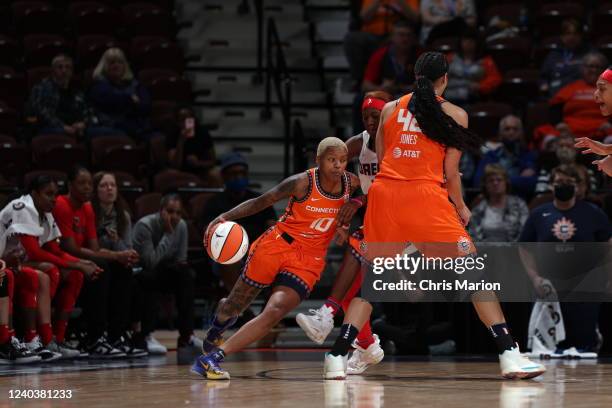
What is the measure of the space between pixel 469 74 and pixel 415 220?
614 cm

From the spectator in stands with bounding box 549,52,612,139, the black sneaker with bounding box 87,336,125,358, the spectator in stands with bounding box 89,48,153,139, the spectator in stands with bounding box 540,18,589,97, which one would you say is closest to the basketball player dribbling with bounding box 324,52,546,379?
the black sneaker with bounding box 87,336,125,358

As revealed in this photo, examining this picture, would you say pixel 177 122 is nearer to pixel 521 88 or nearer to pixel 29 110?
pixel 29 110

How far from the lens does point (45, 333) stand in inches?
342

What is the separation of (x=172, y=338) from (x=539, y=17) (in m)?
5.74

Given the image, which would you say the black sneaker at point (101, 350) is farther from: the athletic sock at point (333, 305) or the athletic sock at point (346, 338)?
the athletic sock at point (346, 338)

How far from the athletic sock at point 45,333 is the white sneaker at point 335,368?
2.71 metres

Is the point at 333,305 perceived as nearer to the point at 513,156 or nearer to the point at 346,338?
the point at 346,338

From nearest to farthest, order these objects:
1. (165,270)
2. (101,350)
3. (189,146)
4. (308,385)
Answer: (308,385) < (101,350) < (165,270) < (189,146)

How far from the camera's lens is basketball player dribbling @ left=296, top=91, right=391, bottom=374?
7020 mm

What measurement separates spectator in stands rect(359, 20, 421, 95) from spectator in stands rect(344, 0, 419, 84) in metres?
0.42

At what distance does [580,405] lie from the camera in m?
5.42

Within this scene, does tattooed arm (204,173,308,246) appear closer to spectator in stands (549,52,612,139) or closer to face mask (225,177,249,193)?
face mask (225,177,249,193)

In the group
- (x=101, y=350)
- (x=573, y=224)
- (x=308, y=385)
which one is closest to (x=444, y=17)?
(x=573, y=224)

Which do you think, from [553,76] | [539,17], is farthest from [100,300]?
[539,17]
